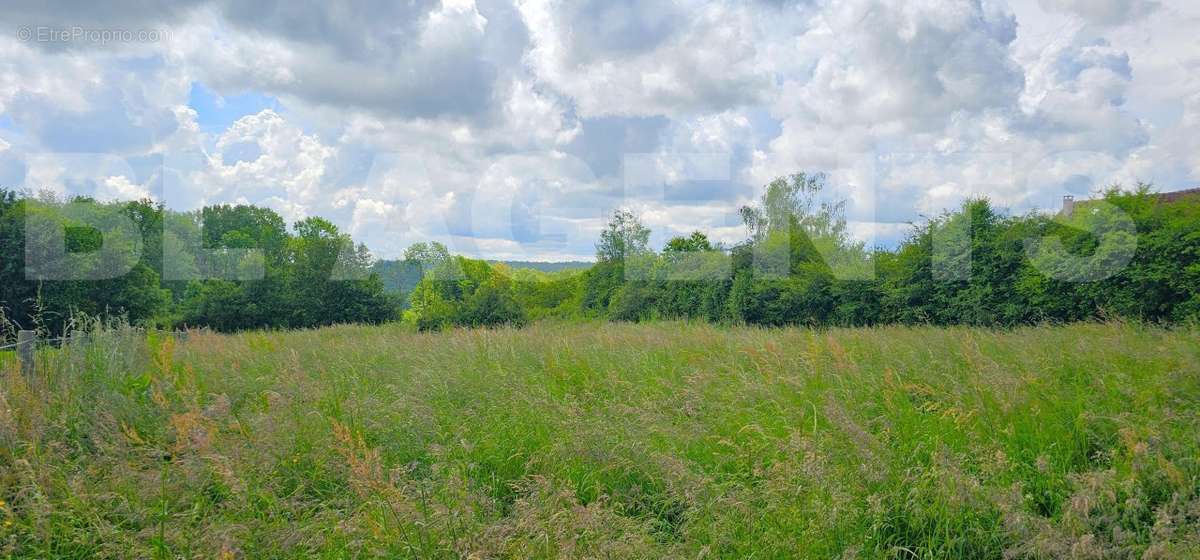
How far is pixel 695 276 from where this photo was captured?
19.8 metres

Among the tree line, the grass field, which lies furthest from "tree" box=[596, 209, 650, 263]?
the grass field

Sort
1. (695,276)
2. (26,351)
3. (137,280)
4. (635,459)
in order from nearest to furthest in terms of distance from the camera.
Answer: (635,459) → (26,351) → (695,276) → (137,280)

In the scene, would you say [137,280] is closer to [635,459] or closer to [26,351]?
[26,351]

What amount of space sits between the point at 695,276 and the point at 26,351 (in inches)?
639

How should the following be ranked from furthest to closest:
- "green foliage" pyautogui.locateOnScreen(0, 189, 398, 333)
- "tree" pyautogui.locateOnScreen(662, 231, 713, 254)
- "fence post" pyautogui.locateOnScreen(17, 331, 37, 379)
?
"tree" pyautogui.locateOnScreen(662, 231, 713, 254) → "green foliage" pyautogui.locateOnScreen(0, 189, 398, 333) → "fence post" pyautogui.locateOnScreen(17, 331, 37, 379)

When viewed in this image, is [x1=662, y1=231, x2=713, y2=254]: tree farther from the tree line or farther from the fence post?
the fence post

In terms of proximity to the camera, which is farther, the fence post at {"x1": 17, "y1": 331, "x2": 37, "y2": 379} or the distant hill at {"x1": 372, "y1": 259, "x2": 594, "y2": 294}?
the distant hill at {"x1": 372, "y1": 259, "x2": 594, "y2": 294}

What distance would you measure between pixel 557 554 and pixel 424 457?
6.18 ft

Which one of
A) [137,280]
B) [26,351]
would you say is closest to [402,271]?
[137,280]

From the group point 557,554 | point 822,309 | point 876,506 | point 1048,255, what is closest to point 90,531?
point 557,554

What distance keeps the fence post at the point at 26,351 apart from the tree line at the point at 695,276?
0.39 m

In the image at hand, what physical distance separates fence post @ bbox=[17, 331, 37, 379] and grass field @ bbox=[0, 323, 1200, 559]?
0.14 metres

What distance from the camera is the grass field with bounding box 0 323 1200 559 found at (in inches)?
116

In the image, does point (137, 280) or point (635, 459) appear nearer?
point (635, 459)
